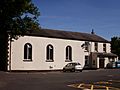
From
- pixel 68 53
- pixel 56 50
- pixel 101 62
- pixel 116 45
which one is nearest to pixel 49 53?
pixel 56 50

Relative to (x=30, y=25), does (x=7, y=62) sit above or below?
below

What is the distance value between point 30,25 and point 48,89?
17022 mm

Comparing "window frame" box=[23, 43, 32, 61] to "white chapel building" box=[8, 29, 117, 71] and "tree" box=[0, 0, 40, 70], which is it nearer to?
"white chapel building" box=[8, 29, 117, 71]

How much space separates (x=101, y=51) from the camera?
207ft

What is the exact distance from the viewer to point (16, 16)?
1352 inches

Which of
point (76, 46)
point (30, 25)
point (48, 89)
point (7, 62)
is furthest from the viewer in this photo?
point (76, 46)

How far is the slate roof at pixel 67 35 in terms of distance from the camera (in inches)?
2038

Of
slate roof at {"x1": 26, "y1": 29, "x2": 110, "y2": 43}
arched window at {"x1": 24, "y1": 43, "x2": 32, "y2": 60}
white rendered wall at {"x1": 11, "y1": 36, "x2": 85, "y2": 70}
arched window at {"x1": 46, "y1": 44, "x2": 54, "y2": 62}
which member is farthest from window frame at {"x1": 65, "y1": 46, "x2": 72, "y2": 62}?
arched window at {"x1": 24, "y1": 43, "x2": 32, "y2": 60}

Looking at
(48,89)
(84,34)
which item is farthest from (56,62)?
(48,89)

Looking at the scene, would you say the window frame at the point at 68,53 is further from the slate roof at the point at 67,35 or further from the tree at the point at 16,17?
the tree at the point at 16,17

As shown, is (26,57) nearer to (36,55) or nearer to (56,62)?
(36,55)

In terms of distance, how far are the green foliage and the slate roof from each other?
12650 millimetres

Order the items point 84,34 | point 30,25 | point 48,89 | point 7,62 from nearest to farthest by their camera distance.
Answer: point 48,89, point 30,25, point 7,62, point 84,34

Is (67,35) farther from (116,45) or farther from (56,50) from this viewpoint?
(116,45)
